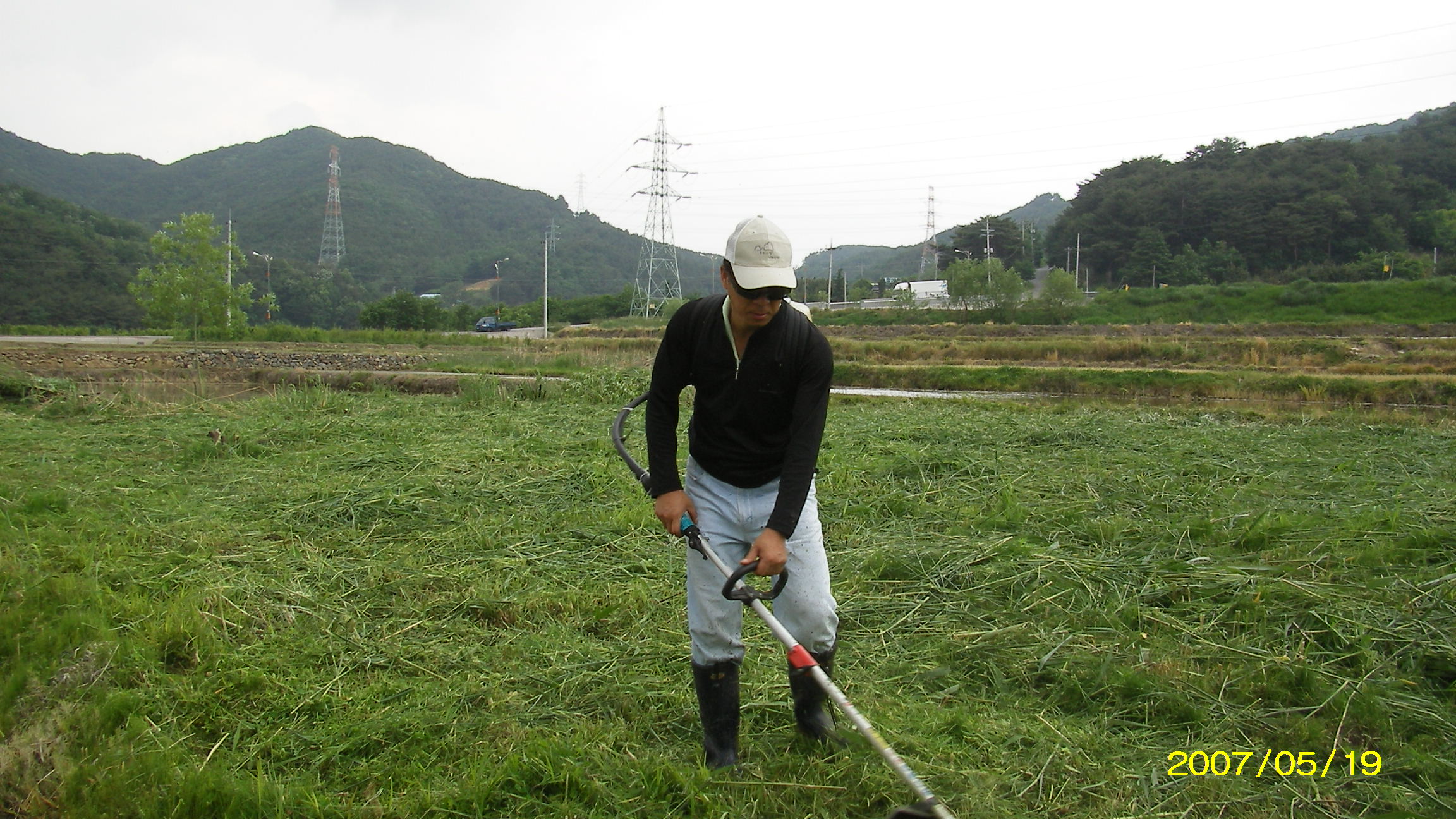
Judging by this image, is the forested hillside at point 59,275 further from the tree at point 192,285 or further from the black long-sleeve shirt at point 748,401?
the black long-sleeve shirt at point 748,401

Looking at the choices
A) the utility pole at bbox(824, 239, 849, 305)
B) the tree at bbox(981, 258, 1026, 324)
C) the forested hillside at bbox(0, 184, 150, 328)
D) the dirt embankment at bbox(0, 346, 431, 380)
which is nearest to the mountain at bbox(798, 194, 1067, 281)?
the utility pole at bbox(824, 239, 849, 305)

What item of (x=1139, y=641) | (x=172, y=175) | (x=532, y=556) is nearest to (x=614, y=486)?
(x=532, y=556)

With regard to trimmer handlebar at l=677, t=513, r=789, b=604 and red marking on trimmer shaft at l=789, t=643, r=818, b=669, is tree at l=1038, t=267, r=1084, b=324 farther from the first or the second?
red marking on trimmer shaft at l=789, t=643, r=818, b=669

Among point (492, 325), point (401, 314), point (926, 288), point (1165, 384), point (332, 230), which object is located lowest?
point (1165, 384)

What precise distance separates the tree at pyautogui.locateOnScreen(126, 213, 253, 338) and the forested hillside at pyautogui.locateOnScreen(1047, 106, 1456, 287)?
47.3 meters

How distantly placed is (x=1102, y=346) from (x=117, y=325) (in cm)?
4171

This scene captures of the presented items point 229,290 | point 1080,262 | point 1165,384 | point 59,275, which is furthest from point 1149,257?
point 59,275

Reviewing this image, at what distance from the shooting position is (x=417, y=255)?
7756 centimetres

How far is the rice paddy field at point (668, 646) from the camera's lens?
2.12 meters

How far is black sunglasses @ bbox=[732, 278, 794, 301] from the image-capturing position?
202cm

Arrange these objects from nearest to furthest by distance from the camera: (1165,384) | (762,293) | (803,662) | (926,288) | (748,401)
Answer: (803,662) → (762,293) → (748,401) → (1165,384) → (926,288)

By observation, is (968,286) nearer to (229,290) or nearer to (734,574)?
(229,290)

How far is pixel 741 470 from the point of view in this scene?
2270 mm

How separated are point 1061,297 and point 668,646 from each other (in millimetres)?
39556
